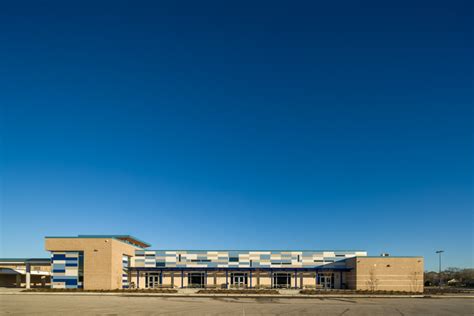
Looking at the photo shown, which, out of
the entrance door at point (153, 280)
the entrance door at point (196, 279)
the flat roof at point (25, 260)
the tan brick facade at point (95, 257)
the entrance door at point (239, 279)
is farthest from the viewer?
the entrance door at point (196, 279)

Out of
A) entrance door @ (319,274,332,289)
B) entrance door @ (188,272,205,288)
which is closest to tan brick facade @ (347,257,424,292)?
entrance door @ (319,274,332,289)

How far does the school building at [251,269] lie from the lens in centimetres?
5897

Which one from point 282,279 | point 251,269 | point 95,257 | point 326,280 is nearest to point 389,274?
point 326,280

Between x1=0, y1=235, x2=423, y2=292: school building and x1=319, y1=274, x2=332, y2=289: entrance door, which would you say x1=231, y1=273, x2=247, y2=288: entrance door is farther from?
x1=319, y1=274, x2=332, y2=289: entrance door

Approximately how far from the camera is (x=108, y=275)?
52.4 meters

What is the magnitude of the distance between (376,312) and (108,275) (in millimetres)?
33402

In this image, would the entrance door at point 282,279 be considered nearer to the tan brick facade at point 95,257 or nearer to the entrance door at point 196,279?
the entrance door at point 196,279

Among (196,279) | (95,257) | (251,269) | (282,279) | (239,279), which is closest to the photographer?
(95,257)

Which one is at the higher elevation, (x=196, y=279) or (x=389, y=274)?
(x=389, y=274)

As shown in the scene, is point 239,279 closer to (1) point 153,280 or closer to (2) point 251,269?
(2) point 251,269

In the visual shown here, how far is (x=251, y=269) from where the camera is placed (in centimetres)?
6575

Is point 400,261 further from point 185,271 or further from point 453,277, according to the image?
point 453,277

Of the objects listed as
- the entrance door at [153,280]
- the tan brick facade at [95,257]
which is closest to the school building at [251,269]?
the entrance door at [153,280]

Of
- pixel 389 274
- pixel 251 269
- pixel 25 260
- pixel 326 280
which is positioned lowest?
pixel 326 280
